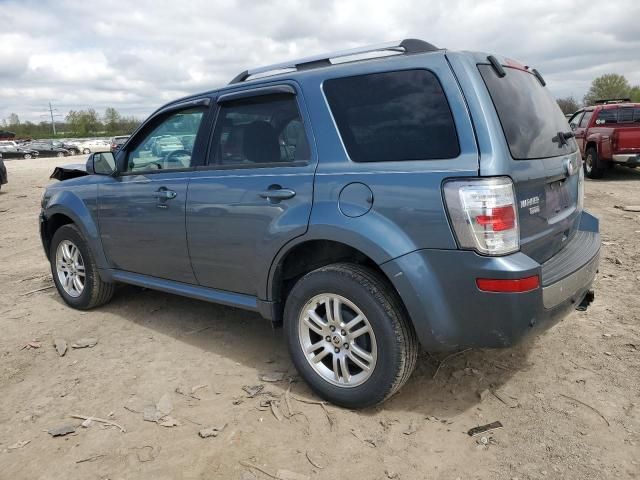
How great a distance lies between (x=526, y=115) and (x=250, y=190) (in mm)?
1630

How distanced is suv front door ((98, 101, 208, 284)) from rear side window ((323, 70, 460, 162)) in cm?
119

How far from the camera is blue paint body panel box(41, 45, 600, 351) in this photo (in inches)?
103

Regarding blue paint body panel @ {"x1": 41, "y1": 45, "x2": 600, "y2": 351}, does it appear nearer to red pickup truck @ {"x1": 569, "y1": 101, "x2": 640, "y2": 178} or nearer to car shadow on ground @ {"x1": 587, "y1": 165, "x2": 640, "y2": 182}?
red pickup truck @ {"x1": 569, "y1": 101, "x2": 640, "y2": 178}

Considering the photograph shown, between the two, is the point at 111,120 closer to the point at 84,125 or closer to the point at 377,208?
the point at 84,125

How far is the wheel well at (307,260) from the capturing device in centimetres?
314

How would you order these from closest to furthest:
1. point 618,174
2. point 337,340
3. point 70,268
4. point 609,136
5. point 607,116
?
1. point 337,340
2. point 70,268
3. point 609,136
4. point 607,116
5. point 618,174

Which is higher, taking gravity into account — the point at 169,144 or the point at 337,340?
the point at 169,144

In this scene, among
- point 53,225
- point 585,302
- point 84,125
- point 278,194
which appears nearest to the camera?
point 278,194

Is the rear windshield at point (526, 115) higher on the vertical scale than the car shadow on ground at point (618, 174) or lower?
higher

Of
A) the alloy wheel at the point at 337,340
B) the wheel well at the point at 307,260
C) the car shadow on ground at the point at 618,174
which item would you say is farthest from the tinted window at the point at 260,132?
the car shadow on ground at the point at 618,174

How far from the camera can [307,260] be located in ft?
11.0

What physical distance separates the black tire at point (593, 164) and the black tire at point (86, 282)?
38.8 feet

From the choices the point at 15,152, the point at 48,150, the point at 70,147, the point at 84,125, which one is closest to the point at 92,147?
the point at 70,147

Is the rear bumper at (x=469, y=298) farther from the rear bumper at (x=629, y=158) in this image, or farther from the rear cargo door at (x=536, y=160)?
the rear bumper at (x=629, y=158)
